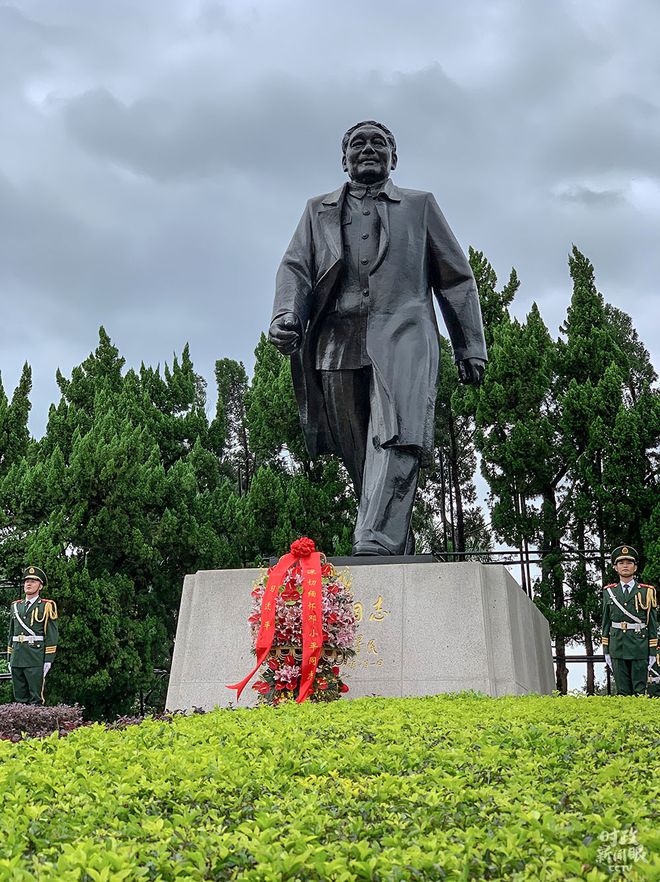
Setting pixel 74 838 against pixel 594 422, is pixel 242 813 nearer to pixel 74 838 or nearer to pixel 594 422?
pixel 74 838

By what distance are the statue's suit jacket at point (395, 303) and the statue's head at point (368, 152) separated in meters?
0.14

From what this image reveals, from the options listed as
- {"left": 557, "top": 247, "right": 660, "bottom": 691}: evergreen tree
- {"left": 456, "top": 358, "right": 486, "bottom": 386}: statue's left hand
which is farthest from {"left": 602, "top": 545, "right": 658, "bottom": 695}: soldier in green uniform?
{"left": 557, "top": 247, "right": 660, "bottom": 691}: evergreen tree

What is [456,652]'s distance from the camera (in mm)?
6059

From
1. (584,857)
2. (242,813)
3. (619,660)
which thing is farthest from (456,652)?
(584,857)

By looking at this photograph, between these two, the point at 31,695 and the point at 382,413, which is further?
the point at 31,695

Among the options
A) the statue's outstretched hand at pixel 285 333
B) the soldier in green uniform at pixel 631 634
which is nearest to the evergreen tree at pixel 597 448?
the soldier in green uniform at pixel 631 634

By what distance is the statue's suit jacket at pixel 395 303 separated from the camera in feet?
22.9

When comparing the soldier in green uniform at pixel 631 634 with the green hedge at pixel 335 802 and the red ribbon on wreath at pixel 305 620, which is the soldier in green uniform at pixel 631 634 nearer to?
the red ribbon on wreath at pixel 305 620

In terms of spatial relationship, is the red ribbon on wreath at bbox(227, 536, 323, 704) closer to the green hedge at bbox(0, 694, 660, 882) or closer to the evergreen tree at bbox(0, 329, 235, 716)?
the green hedge at bbox(0, 694, 660, 882)

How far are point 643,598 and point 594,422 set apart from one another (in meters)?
5.09

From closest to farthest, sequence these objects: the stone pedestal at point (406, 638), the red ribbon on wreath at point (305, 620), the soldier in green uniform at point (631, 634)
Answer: the red ribbon on wreath at point (305, 620), the stone pedestal at point (406, 638), the soldier in green uniform at point (631, 634)

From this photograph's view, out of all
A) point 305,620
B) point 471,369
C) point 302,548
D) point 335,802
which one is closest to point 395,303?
point 471,369

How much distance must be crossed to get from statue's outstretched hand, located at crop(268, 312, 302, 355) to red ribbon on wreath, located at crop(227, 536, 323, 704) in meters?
1.82

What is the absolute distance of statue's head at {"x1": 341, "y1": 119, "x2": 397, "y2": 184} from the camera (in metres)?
7.43
